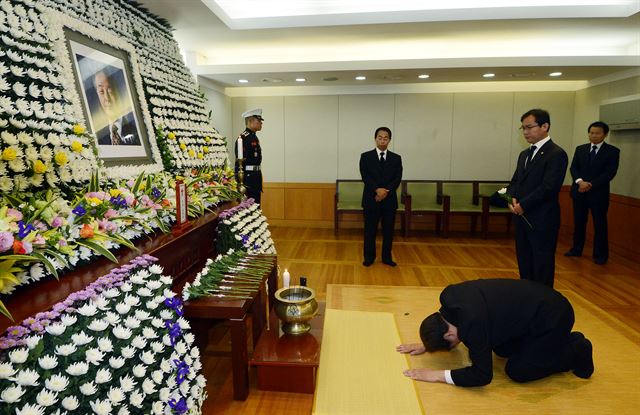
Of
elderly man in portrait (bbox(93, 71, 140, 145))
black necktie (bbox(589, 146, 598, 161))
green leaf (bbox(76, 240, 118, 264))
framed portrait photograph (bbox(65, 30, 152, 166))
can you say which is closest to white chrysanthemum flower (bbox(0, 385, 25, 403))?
green leaf (bbox(76, 240, 118, 264))

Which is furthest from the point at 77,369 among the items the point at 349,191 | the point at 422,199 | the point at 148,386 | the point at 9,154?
the point at 422,199

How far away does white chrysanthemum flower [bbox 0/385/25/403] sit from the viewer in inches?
39.6

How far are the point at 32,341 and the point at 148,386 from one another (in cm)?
42

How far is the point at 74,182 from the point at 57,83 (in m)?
0.57

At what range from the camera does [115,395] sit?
1266 millimetres

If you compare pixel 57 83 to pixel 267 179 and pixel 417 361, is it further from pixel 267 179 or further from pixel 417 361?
pixel 267 179

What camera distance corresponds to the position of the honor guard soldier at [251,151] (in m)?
4.95

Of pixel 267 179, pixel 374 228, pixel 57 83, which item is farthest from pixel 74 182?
pixel 267 179

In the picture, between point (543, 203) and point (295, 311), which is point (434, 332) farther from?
point (543, 203)

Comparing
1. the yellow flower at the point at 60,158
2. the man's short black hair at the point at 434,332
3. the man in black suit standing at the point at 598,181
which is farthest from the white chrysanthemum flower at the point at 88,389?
the man in black suit standing at the point at 598,181

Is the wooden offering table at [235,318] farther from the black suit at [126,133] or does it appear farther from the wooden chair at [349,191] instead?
the wooden chair at [349,191]

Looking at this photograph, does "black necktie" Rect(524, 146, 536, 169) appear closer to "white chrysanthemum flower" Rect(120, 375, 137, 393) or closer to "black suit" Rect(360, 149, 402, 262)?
"black suit" Rect(360, 149, 402, 262)

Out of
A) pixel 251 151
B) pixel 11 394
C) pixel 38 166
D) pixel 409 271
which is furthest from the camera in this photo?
pixel 251 151

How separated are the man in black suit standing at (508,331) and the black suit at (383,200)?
2.35 meters
